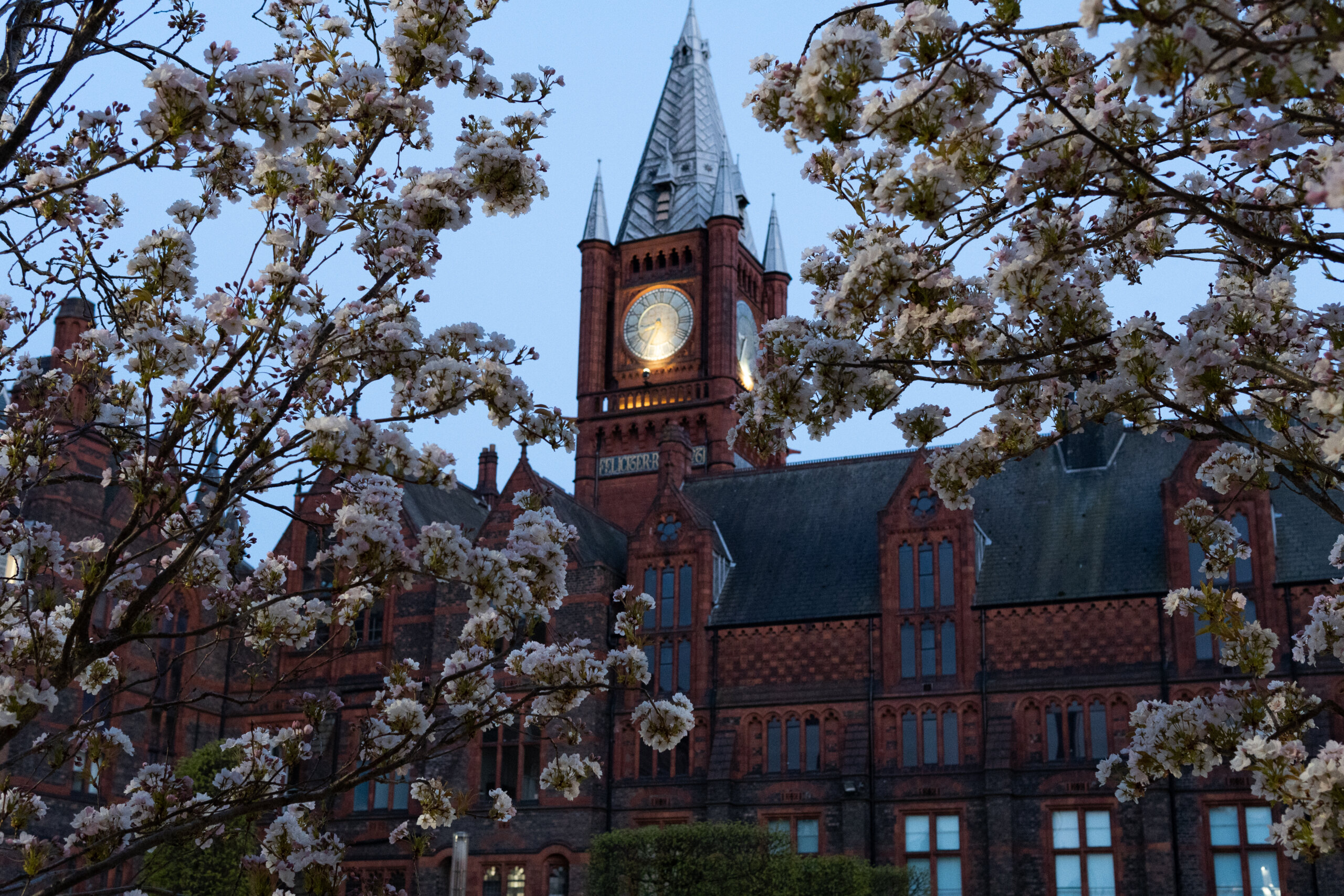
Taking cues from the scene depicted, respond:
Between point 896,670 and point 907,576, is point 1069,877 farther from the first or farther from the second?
point 907,576

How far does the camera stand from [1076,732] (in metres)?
35.8

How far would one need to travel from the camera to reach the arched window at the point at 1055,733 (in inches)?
1405

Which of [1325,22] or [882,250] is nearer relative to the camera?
[1325,22]

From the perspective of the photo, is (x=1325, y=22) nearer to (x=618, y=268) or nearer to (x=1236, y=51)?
(x=1236, y=51)

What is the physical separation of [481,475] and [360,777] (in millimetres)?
46460

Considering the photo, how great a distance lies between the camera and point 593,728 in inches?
1574

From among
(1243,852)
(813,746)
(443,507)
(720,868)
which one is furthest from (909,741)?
(443,507)

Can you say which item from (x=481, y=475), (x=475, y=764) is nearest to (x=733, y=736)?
(x=475, y=764)

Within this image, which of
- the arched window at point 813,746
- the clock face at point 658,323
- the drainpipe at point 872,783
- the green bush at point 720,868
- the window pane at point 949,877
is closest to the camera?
the green bush at point 720,868

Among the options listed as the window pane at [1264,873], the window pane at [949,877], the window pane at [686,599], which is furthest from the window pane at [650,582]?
the window pane at [1264,873]

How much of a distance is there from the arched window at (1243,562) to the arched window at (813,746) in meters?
11.7

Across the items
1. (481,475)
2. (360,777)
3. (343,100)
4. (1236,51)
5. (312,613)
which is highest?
(481,475)

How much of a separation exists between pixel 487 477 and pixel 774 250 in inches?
725

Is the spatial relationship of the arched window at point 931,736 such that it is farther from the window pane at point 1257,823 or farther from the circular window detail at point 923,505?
the window pane at point 1257,823
